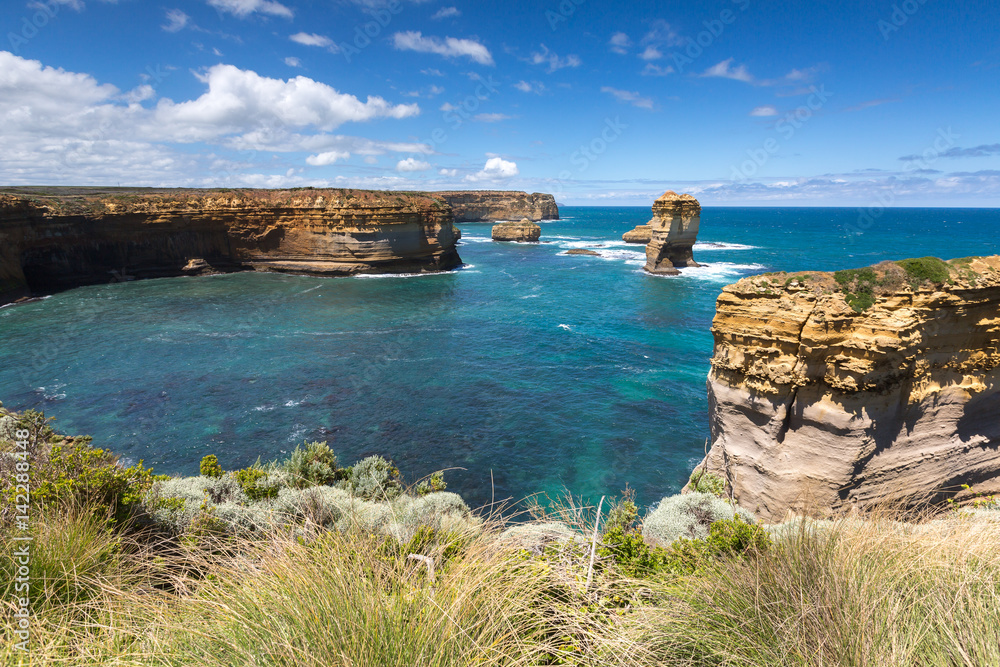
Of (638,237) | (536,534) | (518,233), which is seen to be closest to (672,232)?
(638,237)

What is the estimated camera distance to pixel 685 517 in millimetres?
9461

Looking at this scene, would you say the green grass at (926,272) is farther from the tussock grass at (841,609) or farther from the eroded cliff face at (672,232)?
the eroded cliff face at (672,232)

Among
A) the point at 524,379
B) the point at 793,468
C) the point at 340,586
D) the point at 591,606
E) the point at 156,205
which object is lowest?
the point at 524,379

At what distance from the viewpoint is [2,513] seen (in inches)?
215

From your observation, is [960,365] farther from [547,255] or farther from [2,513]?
[547,255]

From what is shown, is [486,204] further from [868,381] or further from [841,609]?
[841,609]

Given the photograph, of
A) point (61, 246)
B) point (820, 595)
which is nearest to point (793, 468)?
point (820, 595)

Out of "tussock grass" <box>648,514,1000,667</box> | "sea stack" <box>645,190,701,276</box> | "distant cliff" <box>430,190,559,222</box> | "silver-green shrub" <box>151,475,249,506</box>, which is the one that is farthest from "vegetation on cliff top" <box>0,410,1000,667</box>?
"distant cliff" <box>430,190,559,222</box>

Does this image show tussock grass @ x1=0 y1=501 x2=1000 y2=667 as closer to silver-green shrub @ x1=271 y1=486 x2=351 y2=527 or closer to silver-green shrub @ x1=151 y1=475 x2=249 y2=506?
silver-green shrub @ x1=271 y1=486 x2=351 y2=527

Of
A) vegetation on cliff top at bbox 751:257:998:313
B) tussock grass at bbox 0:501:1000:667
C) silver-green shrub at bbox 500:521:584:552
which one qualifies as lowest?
silver-green shrub at bbox 500:521:584:552

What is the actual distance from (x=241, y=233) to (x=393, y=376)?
44.1 m

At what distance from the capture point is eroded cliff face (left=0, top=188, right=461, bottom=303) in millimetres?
49688

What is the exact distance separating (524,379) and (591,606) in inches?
822

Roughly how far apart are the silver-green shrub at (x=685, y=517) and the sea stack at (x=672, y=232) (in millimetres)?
51173
